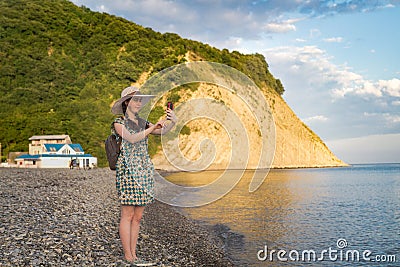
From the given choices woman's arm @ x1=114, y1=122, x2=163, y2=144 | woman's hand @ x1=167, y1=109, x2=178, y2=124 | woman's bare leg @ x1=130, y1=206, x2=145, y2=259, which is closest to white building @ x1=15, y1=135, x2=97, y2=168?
woman's bare leg @ x1=130, y1=206, x2=145, y2=259

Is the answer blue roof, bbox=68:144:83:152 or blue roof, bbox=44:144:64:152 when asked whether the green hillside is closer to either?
blue roof, bbox=68:144:83:152

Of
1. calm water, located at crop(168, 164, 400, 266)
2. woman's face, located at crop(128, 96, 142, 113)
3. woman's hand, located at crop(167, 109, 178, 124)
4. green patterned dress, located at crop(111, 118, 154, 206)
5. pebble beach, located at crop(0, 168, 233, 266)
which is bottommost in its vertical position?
calm water, located at crop(168, 164, 400, 266)

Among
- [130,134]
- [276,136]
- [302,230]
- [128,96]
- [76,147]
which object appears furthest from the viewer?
[276,136]

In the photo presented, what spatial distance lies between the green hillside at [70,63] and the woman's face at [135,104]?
52887 millimetres

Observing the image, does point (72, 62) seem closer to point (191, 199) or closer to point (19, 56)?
point (19, 56)

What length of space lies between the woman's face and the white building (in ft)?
156

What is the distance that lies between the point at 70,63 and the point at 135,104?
7349 cm

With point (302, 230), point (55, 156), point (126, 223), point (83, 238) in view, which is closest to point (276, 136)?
point (55, 156)

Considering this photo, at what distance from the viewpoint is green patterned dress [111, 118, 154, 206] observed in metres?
5.84

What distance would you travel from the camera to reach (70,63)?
245 ft

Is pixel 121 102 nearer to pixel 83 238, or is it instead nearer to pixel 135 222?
pixel 135 222

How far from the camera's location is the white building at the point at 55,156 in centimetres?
5094

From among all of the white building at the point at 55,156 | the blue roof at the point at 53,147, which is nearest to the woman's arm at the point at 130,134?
the white building at the point at 55,156

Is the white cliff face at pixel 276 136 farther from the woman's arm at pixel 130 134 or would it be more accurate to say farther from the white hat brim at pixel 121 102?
the woman's arm at pixel 130 134
